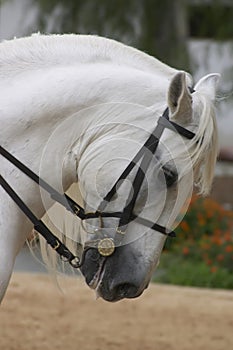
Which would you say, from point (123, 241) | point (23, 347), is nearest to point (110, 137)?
point (123, 241)

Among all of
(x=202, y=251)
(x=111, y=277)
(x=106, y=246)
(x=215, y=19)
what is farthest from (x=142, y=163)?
(x=215, y=19)

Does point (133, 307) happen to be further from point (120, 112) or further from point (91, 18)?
point (91, 18)

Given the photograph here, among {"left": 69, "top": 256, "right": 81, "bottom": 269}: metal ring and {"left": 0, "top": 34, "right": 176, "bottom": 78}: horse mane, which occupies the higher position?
{"left": 0, "top": 34, "right": 176, "bottom": 78}: horse mane

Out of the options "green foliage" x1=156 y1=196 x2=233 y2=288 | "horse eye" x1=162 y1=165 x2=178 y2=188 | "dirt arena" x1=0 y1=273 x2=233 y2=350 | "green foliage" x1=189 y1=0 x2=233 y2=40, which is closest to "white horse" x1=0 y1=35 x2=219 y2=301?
"horse eye" x1=162 y1=165 x2=178 y2=188

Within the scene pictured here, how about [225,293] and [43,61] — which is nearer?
[43,61]

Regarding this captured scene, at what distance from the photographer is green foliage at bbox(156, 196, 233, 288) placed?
32.9 feet

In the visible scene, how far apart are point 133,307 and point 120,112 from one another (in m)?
4.83

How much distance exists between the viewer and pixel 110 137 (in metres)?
3.60

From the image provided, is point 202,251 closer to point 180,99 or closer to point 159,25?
point 159,25

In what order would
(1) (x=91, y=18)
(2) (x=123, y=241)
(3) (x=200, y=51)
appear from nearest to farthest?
(2) (x=123, y=241)
(1) (x=91, y=18)
(3) (x=200, y=51)

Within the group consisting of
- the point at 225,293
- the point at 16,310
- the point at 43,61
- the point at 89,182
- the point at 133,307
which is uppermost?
the point at 43,61

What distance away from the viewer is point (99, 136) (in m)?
3.63

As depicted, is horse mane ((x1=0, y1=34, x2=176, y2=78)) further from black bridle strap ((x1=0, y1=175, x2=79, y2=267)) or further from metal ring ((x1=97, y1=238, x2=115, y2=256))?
metal ring ((x1=97, y1=238, x2=115, y2=256))

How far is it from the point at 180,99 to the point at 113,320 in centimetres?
450
